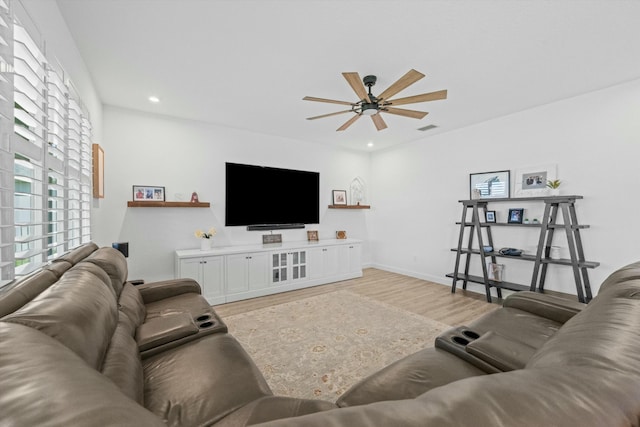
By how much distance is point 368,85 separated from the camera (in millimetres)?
2797

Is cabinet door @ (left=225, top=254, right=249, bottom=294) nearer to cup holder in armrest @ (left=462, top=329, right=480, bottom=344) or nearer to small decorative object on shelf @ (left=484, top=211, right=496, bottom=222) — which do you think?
cup holder in armrest @ (left=462, top=329, right=480, bottom=344)

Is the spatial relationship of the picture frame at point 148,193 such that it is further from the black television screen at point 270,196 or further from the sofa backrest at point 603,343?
the sofa backrest at point 603,343

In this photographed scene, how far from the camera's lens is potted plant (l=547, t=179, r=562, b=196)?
333 centimetres

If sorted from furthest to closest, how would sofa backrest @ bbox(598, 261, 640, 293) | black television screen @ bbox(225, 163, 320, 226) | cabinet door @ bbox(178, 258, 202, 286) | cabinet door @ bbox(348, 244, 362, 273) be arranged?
1. cabinet door @ bbox(348, 244, 362, 273)
2. black television screen @ bbox(225, 163, 320, 226)
3. cabinet door @ bbox(178, 258, 202, 286)
4. sofa backrest @ bbox(598, 261, 640, 293)

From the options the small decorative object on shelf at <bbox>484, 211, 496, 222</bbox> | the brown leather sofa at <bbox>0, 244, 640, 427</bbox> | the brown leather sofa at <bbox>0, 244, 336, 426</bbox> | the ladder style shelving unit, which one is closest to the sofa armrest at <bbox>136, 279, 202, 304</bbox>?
the brown leather sofa at <bbox>0, 244, 640, 427</bbox>

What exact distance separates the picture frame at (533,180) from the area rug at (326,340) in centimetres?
222

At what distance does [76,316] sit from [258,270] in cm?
310

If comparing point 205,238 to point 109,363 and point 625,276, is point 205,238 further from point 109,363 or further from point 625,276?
point 625,276

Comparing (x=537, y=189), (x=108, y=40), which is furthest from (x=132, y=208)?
(x=537, y=189)

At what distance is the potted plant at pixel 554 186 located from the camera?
3334mm

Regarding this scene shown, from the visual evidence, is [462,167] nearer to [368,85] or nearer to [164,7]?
[368,85]

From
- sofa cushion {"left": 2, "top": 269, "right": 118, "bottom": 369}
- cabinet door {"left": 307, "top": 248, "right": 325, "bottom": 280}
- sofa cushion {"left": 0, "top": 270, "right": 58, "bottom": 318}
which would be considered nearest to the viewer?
sofa cushion {"left": 2, "top": 269, "right": 118, "bottom": 369}

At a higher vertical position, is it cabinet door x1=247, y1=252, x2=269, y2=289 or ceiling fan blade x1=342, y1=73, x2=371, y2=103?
ceiling fan blade x1=342, y1=73, x2=371, y2=103

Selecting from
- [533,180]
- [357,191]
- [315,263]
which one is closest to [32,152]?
[315,263]
